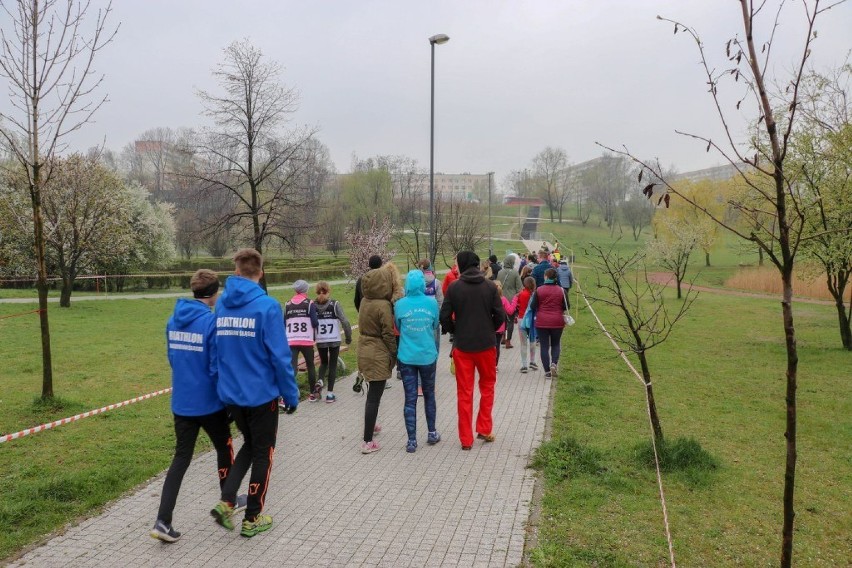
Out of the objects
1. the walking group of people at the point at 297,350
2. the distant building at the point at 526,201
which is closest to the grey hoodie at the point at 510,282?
the walking group of people at the point at 297,350

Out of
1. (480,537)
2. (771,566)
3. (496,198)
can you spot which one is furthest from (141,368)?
(496,198)

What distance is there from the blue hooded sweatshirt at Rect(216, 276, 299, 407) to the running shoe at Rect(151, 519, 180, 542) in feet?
3.20

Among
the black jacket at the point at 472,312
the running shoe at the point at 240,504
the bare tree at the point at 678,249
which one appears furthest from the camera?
the bare tree at the point at 678,249

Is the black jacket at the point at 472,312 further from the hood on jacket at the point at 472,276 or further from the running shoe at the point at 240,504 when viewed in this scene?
the running shoe at the point at 240,504

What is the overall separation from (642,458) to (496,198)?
13703cm

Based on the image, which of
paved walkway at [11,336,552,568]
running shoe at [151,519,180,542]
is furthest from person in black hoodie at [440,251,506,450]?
running shoe at [151,519,180,542]

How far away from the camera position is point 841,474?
19.7 ft

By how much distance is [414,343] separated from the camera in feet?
20.9

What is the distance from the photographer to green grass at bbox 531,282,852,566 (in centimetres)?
437

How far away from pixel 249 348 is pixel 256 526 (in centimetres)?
135

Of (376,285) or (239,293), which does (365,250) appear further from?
(239,293)

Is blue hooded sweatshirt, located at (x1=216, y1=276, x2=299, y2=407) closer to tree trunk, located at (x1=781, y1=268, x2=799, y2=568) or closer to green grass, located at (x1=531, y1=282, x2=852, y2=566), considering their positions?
green grass, located at (x1=531, y1=282, x2=852, y2=566)

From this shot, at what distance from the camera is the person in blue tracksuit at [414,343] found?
6.36 metres

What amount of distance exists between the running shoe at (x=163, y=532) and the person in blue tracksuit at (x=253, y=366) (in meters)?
0.49
